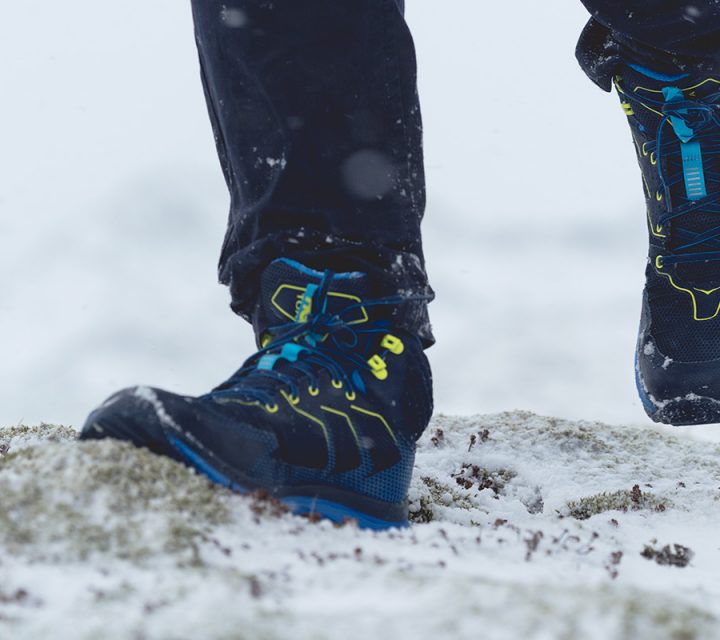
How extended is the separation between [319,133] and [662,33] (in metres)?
1.74

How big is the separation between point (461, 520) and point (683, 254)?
1.86 meters

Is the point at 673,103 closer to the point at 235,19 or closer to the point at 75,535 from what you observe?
the point at 235,19

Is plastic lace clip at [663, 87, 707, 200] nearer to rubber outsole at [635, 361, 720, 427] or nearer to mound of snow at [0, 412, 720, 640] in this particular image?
rubber outsole at [635, 361, 720, 427]

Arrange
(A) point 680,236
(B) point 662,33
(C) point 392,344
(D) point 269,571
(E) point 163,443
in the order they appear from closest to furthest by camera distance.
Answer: (D) point 269,571, (E) point 163,443, (C) point 392,344, (B) point 662,33, (A) point 680,236

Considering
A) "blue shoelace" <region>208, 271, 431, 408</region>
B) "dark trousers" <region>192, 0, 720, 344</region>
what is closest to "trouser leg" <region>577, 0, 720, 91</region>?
"dark trousers" <region>192, 0, 720, 344</region>

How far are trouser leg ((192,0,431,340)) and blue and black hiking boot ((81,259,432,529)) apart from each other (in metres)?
0.12

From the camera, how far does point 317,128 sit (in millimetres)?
2980

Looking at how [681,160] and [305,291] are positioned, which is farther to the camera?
[681,160]

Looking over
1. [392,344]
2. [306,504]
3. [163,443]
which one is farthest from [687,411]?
[163,443]

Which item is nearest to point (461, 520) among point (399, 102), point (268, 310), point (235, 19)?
point (268, 310)

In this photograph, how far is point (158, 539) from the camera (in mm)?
2006

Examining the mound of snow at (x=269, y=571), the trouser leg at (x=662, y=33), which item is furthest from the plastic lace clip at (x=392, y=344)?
the trouser leg at (x=662, y=33)

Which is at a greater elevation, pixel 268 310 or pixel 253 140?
pixel 253 140

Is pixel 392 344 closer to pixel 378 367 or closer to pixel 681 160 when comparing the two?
pixel 378 367
